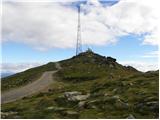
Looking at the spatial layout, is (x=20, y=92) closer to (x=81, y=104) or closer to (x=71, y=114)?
(x=81, y=104)

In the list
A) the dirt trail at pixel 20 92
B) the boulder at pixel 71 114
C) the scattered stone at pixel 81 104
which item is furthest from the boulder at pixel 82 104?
the dirt trail at pixel 20 92

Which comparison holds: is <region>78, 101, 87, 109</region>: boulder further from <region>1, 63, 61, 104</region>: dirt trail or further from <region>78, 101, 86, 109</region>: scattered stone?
<region>1, 63, 61, 104</region>: dirt trail

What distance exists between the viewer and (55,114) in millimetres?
46094

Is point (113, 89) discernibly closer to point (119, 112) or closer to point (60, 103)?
point (60, 103)

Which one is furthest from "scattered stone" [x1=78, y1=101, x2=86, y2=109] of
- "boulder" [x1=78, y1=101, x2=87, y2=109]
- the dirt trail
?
the dirt trail

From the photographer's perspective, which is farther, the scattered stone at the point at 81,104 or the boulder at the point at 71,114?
the scattered stone at the point at 81,104

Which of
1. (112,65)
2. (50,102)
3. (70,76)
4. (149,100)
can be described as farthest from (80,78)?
(149,100)

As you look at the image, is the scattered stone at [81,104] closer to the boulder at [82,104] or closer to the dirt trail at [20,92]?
the boulder at [82,104]

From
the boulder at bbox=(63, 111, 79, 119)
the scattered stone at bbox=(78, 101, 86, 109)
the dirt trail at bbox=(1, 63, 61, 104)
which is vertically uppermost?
the boulder at bbox=(63, 111, 79, 119)

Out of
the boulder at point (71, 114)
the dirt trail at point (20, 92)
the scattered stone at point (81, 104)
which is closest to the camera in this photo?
the boulder at point (71, 114)

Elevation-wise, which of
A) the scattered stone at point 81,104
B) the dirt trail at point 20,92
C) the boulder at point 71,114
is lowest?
the dirt trail at point 20,92

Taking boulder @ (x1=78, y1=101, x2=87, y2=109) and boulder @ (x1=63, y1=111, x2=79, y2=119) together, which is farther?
boulder @ (x1=78, y1=101, x2=87, y2=109)

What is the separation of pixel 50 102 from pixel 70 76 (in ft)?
292

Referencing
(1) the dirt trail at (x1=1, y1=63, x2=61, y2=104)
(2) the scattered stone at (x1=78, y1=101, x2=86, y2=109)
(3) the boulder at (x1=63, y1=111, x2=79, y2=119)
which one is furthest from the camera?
(1) the dirt trail at (x1=1, y1=63, x2=61, y2=104)
